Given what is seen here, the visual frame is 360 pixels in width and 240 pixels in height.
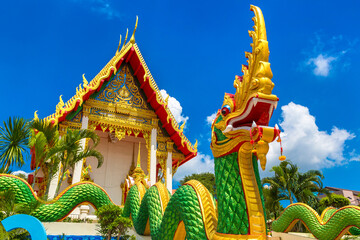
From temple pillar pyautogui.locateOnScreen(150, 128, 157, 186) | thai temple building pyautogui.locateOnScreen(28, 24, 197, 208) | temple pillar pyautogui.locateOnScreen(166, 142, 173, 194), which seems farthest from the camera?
temple pillar pyautogui.locateOnScreen(166, 142, 173, 194)

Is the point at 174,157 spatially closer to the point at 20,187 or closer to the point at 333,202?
the point at 20,187

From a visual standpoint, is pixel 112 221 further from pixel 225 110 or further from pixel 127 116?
pixel 127 116

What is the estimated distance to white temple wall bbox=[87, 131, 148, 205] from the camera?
40.4 feet

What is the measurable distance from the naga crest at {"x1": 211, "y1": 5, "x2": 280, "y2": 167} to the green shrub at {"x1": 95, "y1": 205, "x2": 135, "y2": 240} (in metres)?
3.15

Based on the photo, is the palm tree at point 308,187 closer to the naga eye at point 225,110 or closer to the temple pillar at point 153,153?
the temple pillar at point 153,153

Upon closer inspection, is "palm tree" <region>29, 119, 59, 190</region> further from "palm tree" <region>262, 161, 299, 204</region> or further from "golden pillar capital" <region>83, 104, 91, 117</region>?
"palm tree" <region>262, 161, 299, 204</region>

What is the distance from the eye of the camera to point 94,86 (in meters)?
10.1

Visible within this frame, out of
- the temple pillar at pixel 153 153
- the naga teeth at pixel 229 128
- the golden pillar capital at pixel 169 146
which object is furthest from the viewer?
the golden pillar capital at pixel 169 146

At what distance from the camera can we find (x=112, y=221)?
501 centimetres

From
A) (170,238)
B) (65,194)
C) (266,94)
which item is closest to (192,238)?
(170,238)

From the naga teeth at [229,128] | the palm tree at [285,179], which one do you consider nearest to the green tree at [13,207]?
the naga teeth at [229,128]

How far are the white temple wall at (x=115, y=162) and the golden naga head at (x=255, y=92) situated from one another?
1078cm

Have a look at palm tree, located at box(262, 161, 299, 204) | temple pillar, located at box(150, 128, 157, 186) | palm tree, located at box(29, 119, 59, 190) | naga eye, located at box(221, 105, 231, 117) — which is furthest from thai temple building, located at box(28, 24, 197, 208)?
naga eye, located at box(221, 105, 231, 117)

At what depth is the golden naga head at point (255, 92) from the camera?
2270 mm
